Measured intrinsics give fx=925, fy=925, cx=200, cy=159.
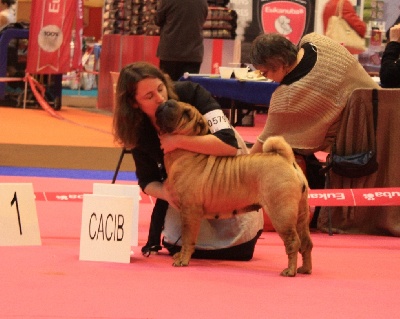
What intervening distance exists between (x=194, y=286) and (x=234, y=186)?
0.50 m

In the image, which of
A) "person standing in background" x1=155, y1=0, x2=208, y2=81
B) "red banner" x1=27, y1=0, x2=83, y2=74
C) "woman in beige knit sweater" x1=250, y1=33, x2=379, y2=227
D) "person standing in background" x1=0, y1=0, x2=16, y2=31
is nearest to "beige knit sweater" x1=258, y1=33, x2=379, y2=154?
"woman in beige knit sweater" x1=250, y1=33, x2=379, y2=227

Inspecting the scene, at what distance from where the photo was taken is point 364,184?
16.4 ft

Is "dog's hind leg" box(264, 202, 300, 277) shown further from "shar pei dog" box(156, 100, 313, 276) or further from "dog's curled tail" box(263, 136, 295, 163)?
"dog's curled tail" box(263, 136, 295, 163)

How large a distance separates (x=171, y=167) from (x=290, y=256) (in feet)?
1.97

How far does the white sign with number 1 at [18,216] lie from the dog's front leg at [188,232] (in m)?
0.69

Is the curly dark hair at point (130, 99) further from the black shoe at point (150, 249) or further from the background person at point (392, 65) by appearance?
the background person at point (392, 65)

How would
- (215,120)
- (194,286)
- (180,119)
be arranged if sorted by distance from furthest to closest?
1. (215,120)
2. (180,119)
3. (194,286)

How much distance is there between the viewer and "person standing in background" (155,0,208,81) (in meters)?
9.13

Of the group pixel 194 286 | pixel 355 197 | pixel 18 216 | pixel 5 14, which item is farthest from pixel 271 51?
pixel 5 14

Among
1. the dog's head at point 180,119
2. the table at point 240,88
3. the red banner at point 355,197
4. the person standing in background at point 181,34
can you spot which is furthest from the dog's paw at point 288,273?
the person standing in background at point 181,34

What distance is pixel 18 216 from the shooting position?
3947mm

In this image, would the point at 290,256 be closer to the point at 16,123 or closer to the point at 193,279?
the point at 193,279

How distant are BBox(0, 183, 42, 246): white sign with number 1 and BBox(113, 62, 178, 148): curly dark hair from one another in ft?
1.55

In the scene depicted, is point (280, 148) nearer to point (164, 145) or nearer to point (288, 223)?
point (288, 223)
